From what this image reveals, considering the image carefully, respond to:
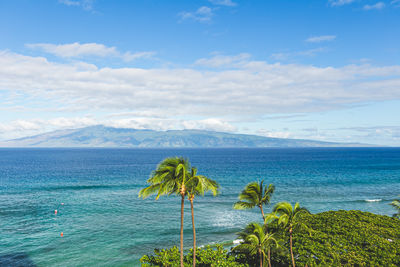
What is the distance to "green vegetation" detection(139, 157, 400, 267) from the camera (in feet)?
65.9

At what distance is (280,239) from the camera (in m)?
25.2

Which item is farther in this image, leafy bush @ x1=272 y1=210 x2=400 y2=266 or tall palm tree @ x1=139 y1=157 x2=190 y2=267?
leafy bush @ x1=272 y1=210 x2=400 y2=266

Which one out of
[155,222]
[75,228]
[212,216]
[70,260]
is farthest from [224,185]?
[70,260]

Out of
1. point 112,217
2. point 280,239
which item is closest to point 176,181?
point 280,239

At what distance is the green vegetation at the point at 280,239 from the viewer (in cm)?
2008

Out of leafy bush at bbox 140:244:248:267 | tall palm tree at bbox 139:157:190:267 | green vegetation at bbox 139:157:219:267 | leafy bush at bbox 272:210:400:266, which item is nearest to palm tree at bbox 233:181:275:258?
leafy bush at bbox 140:244:248:267

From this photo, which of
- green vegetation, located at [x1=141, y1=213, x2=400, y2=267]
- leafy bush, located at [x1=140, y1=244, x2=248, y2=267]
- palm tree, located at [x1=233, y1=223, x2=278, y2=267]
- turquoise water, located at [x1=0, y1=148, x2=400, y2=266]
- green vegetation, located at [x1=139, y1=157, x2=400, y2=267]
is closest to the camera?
green vegetation, located at [x1=139, y1=157, x2=400, y2=267]

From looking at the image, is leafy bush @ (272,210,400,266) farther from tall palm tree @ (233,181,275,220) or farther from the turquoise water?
the turquoise water

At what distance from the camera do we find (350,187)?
87062 millimetres

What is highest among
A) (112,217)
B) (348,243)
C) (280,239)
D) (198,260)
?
(280,239)

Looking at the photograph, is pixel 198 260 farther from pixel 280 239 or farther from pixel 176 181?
pixel 176 181

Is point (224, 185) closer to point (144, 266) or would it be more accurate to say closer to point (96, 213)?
point (96, 213)

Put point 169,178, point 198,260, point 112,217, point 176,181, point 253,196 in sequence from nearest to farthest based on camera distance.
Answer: point 176,181, point 169,178, point 198,260, point 253,196, point 112,217

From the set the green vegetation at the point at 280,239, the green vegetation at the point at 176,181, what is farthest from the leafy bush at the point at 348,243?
the green vegetation at the point at 176,181
